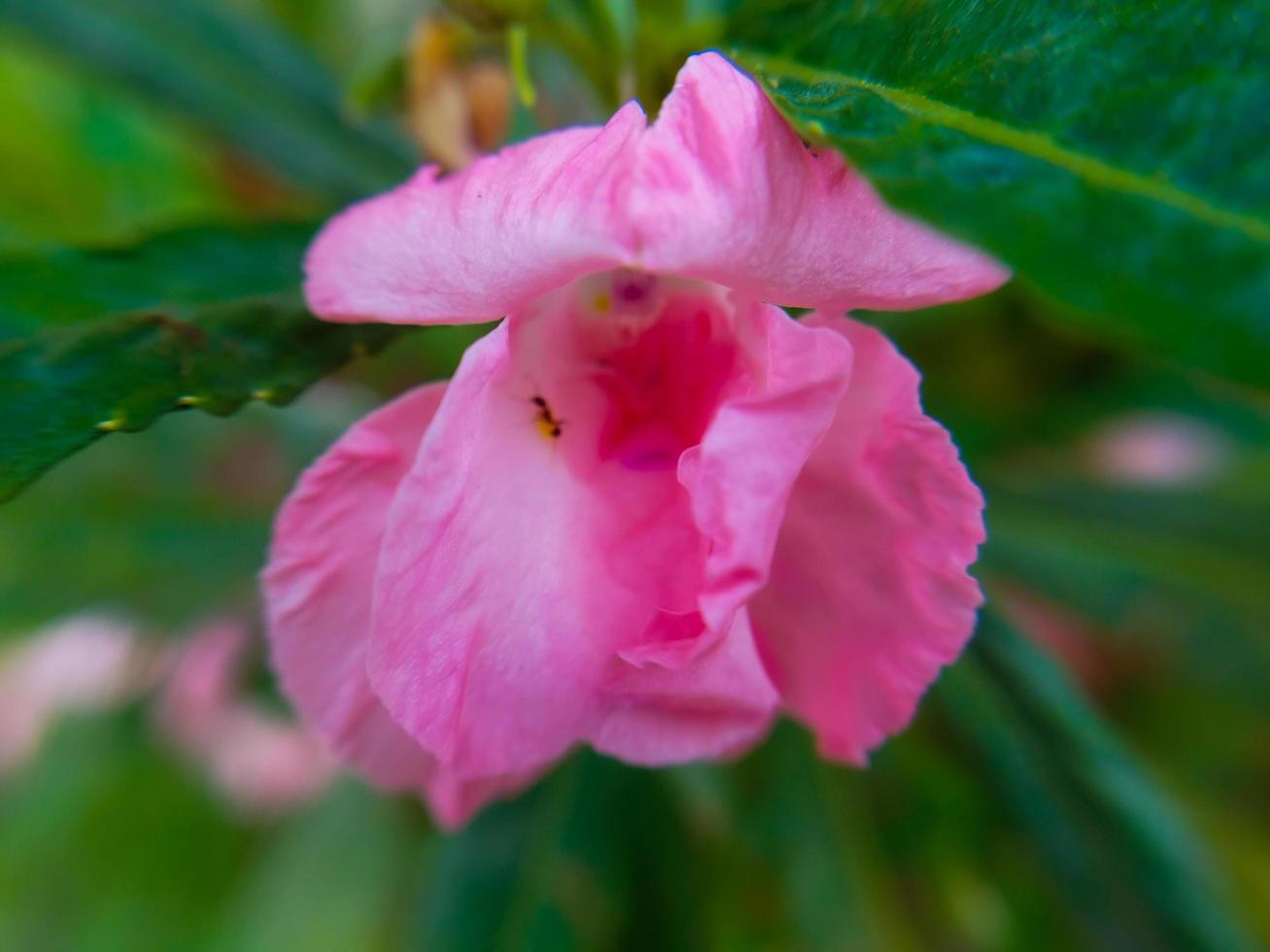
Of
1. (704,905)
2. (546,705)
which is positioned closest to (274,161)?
(546,705)

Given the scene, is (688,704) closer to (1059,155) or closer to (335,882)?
(1059,155)

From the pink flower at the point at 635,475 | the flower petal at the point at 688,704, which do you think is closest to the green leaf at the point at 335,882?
the pink flower at the point at 635,475

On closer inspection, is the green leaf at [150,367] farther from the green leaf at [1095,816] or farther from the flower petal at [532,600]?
the green leaf at [1095,816]

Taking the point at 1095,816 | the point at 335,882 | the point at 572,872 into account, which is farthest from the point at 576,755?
the point at 1095,816

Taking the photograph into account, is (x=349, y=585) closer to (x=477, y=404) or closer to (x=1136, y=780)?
(x=477, y=404)

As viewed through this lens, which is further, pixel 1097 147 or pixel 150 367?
pixel 150 367

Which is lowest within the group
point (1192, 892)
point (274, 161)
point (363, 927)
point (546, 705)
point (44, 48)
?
point (363, 927)

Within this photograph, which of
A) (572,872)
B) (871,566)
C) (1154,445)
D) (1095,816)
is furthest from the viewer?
(1154,445)

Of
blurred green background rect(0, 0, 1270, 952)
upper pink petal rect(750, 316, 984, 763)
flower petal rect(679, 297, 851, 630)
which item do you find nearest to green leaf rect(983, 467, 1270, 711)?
blurred green background rect(0, 0, 1270, 952)
